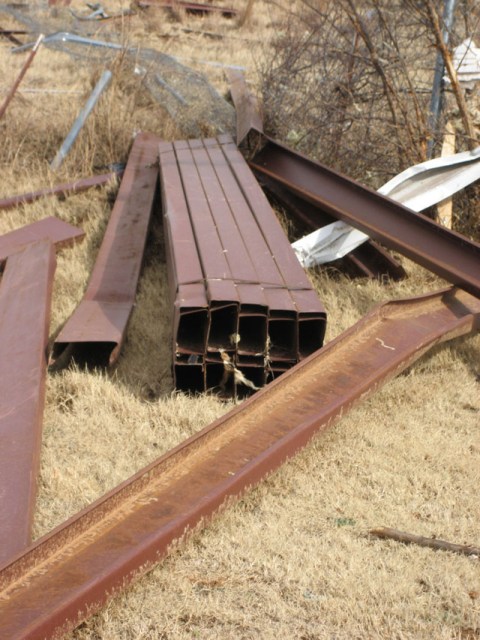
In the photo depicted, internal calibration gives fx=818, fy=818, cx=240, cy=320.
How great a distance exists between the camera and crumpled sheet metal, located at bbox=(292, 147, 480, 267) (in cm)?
531

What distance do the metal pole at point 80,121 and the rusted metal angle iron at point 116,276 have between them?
23.4 inches

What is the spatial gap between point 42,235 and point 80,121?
198cm

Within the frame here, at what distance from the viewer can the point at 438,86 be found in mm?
5793

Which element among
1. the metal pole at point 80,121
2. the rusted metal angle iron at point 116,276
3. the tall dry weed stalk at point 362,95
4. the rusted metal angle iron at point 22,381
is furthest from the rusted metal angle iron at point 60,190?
the tall dry weed stalk at point 362,95

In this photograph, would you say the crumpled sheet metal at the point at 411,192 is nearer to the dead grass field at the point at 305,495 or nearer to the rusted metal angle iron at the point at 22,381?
the dead grass field at the point at 305,495

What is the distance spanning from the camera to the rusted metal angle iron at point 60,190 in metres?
6.44

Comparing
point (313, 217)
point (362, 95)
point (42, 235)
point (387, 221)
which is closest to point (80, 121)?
point (42, 235)

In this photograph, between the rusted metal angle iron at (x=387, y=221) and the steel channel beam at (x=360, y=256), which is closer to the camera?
the rusted metal angle iron at (x=387, y=221)

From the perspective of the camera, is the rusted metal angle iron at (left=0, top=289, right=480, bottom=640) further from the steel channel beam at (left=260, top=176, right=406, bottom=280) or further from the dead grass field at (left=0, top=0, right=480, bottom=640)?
the steel channel beam at (left=260, top=176, right=406, bottom=280)

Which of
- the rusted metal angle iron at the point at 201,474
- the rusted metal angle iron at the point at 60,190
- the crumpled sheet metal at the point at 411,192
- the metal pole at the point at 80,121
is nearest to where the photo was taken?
the rusted metal angle iron at the point at 201,474

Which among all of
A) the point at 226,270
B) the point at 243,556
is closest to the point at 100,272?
the point at 226,270

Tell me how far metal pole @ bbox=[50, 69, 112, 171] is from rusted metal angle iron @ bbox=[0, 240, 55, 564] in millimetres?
1869

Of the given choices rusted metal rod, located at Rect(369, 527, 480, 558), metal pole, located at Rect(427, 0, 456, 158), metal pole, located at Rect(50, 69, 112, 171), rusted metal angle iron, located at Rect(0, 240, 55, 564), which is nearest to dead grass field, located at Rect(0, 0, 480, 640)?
rusted metal rod, located at Rect(369, 527, 480, 558)

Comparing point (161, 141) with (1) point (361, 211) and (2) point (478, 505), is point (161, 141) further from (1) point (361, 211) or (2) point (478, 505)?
(2) point (478, 505)
